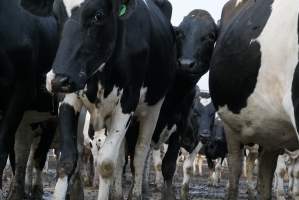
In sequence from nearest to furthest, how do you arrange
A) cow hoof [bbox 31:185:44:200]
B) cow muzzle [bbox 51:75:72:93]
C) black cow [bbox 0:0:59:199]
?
cow muzzle [bbox 51:75:72:93] → black cow [bbox 0:0:59:199] → cow hoof [bbox 31:185:44:200]

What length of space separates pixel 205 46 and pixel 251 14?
1734 millimetres

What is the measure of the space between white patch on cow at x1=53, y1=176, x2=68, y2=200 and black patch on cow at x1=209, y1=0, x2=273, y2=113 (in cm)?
182

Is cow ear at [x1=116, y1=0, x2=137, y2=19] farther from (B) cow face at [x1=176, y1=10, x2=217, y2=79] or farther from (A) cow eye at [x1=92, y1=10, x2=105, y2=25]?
(B) cow face at [x1=176, y1=10, x2=217, y2=79]

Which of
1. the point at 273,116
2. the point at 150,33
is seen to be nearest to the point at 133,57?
the point at 150,33

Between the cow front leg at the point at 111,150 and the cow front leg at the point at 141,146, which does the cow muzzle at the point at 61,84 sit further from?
the cow front leg at the point at 141,146

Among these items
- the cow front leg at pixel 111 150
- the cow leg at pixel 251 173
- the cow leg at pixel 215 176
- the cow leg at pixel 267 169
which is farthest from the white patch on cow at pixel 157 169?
the cow front leg at pixel 111 150

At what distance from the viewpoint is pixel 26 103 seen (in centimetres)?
679

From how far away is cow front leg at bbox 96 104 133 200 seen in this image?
6254mm

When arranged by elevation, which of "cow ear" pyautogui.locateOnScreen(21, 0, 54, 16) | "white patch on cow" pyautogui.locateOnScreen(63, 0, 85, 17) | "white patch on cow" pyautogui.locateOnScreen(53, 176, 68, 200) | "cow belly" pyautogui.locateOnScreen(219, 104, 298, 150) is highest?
"cow ear" pyautogui.locateOnScreen(21, 0, 54, 16)

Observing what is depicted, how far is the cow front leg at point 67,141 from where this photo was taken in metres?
5.89

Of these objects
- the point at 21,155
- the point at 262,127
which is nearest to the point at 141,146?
→ the point at 21,155

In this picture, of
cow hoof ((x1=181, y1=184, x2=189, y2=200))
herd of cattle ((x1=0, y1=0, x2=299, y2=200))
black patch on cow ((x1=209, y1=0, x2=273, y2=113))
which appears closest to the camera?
herd of cattle ((x1=0, y1=0, x2=299, y2=200))

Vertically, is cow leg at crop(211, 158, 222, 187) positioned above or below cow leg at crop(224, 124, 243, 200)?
above

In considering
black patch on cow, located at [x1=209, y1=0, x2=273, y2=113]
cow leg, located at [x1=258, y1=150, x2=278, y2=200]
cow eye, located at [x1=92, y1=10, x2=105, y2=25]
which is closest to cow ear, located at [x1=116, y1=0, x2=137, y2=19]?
cow eye, located at [x1=92, y1=10, x2=105, y2=25]
